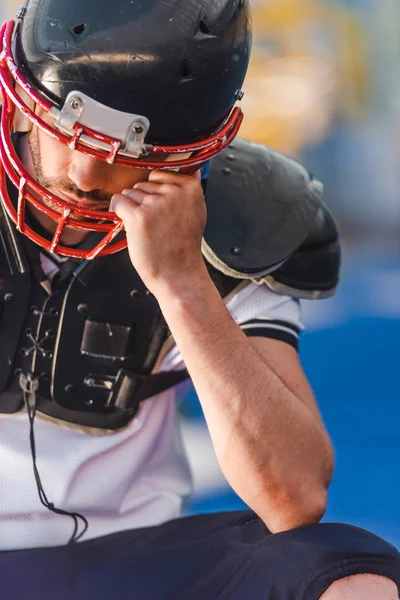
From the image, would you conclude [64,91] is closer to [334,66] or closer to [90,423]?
[90,423]

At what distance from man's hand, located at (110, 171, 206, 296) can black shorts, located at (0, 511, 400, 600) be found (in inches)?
13.7

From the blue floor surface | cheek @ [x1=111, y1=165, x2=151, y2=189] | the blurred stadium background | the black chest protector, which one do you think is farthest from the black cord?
the blurred stadium background

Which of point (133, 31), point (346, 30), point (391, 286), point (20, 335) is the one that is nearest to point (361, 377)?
point (391, 286)

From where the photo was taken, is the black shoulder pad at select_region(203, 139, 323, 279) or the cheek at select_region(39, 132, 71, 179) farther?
the black shoulder pad at select_region(203, 139, 323, 279)

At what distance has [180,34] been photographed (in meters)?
1.15

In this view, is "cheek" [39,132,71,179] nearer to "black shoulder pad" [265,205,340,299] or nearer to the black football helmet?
the black football helmet

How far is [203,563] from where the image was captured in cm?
126

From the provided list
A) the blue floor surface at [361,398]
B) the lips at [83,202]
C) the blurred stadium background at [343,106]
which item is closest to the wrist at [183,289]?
the lips at [83,202]

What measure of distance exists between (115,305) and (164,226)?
0.67 ft

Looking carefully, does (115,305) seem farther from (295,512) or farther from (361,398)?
(361,398)

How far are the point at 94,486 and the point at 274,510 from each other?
0.98ft

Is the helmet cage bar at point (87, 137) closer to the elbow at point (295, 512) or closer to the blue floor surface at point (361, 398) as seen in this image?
→ the elbow at point (295, 512)

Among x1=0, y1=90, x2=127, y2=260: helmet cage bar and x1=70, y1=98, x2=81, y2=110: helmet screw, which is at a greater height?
x1=70, y1=98, x2=81, y2=110: helmet screw

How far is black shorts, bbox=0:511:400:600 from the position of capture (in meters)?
1.09
